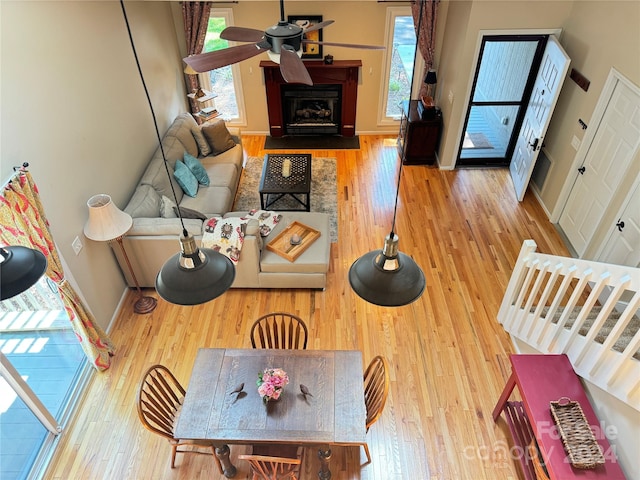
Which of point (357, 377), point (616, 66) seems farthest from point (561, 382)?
point (616, 66)

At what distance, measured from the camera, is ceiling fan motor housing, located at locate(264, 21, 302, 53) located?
2.16 m

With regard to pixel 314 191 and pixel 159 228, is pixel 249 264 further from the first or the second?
pixel 314 191

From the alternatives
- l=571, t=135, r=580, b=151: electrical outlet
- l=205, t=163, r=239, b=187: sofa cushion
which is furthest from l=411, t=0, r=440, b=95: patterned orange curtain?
→ l=205, t=163, r=239, b=187: sofa cushion

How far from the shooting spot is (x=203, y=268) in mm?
2090

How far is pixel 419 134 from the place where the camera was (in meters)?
6.47

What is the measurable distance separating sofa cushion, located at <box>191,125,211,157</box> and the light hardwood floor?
2008 millimetres

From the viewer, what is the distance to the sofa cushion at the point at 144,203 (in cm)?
458

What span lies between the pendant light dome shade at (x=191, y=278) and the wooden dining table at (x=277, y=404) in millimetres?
1251

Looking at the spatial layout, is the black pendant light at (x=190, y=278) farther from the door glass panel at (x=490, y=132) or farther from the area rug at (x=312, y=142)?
the door glass panel at (x=490, y=132)

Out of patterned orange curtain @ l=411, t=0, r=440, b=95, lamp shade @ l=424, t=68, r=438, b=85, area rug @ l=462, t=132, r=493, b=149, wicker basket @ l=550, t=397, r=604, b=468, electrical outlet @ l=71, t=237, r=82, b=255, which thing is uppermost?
patterned orange curtain @ l=411, t=0, r=440, b=95

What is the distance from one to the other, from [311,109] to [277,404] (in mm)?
5351

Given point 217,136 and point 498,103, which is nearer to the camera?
point 498,103

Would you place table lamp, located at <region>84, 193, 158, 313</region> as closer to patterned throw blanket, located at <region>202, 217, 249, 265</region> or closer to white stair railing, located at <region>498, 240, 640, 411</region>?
patterned throw blanket, located at <region>202, 217, 249, 265</region>

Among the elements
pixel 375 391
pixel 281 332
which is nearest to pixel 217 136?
pixel 281 332
